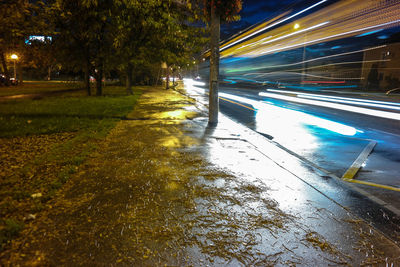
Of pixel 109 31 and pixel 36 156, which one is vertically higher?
pixel 109 31

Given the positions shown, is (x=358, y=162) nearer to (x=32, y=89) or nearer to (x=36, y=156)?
(x=36, y=156)

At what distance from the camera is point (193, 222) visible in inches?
135

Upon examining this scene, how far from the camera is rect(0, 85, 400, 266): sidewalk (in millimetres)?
2789

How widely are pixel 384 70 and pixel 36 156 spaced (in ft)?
162

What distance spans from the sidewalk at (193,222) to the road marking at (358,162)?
804 millimetres

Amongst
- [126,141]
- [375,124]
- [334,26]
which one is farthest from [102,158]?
[334,26]

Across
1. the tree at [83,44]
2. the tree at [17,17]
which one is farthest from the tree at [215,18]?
the tree at [83,44]

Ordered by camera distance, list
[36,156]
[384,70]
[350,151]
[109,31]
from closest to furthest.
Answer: [36,156]
[350,151]
[109,31]
[384,70]

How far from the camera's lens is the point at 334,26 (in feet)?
121

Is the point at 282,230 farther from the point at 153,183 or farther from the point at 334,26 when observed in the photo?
the point at 334,26

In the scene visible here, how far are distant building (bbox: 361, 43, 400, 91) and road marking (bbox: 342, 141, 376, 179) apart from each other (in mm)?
37628

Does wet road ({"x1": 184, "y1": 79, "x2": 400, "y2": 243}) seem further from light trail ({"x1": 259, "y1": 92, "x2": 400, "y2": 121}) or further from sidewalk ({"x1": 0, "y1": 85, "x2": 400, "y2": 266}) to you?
light trail ({"x1": 259, "y1": 92, "x2": 400, "y2": 121})

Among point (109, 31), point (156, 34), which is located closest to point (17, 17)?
point (156, 34)

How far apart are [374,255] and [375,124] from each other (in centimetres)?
1103
